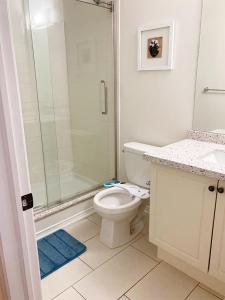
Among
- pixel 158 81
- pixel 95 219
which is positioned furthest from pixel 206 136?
pixel 95 219

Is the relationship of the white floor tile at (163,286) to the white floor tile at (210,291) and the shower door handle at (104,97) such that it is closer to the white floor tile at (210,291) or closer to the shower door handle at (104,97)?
the white floor tile at (210,291)

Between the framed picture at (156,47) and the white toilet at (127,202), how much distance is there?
71 centimetres

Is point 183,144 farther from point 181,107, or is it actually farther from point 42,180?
point 42,180

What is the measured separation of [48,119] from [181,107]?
1420 millimetres

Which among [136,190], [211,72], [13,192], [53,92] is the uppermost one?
[211,72]

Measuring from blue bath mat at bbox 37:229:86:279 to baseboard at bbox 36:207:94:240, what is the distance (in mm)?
43

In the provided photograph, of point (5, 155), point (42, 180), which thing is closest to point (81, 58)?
point (42, 180)

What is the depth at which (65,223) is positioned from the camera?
2.29m

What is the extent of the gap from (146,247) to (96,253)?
0.42 meters

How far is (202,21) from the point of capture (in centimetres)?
173

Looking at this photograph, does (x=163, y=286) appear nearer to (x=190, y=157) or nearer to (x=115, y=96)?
(x=190, y=157)

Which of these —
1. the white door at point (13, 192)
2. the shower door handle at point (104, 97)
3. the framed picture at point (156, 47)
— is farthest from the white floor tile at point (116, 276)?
the framed picture at point (156, 47)

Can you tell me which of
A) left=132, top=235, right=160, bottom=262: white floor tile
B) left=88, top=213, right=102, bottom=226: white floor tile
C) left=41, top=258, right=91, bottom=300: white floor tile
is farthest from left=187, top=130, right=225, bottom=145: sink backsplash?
left=41, top=258, right=91, bottom=300: white floor tile

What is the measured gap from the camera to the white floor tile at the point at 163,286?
61.7 inches
